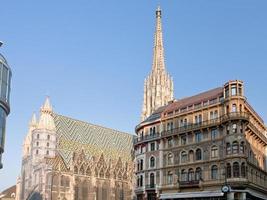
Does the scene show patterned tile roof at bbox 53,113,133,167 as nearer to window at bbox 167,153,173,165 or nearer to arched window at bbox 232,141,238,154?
window at bbox 167,153,173,165

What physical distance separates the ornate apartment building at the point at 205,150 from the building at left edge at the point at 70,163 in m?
59.1

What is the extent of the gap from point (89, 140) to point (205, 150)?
90277 millimetres

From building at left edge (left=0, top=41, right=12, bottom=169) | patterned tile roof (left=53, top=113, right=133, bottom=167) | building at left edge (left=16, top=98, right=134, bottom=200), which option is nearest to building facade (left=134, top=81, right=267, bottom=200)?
building at left edge (left=0, top=41, right=12, bottom=169)

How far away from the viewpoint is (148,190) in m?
69.4

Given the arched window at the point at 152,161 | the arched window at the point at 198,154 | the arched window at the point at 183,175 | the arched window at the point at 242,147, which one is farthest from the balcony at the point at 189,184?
the arched window at the point at 242,147

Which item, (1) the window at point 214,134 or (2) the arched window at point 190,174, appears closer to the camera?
(1) the window at point 214,134

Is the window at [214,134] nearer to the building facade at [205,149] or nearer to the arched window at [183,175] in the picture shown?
the building facade at [205,149]

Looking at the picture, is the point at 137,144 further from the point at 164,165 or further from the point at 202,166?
the point at 202,166

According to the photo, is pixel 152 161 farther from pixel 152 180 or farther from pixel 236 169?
pixel 236 169

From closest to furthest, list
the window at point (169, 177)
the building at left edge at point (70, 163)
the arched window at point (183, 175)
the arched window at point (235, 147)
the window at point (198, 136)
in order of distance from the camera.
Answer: the arched window at point (235, 147)
the window at point (198, 136)
the arched window at point (183, 175)
the window at point (169, 177)
the building at left edge at point (70, 163)

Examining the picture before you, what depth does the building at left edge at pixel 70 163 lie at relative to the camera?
4990 inches

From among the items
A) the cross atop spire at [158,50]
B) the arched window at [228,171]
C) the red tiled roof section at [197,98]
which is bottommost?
the arched window at [228,171]

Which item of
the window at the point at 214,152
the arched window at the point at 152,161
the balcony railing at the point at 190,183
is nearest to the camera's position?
the window at the point at 214,152

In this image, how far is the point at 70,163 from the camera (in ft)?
437
